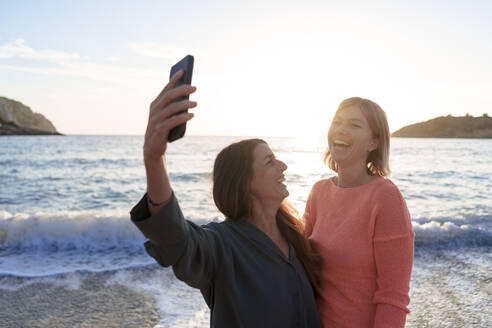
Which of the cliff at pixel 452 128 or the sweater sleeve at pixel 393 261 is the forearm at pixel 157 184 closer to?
the sweater sleeve at pixel 393 261

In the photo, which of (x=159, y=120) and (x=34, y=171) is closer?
(x=159, y=120)

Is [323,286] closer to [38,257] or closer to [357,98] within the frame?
[357,98]

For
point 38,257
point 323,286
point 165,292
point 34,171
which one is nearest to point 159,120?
point 323,286

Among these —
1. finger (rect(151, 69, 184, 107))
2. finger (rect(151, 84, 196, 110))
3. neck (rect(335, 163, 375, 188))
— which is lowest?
neck (rect(335, 163, 375, 188))

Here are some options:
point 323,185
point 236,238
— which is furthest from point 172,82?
point 323,185

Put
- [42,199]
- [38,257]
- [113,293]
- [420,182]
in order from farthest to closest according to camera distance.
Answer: [420,182] < [42,199] < [38,257] < [113,293]

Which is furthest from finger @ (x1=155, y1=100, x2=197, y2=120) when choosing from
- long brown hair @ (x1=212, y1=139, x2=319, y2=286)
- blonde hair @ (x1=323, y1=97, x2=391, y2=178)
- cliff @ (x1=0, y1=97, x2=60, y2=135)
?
cliff @ (x1=0, y1=97, x2=60, y2=135)

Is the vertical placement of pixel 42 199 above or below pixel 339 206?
below

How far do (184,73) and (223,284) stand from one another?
1.07 m

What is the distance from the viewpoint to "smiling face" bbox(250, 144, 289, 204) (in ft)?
7.33

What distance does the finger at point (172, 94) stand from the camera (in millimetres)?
1191

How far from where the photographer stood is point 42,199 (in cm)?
1516

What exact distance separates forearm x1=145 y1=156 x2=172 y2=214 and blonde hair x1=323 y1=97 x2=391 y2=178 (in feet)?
4.85

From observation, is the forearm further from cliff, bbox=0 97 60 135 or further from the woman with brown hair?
cliff, bbox=0 97 60 135
